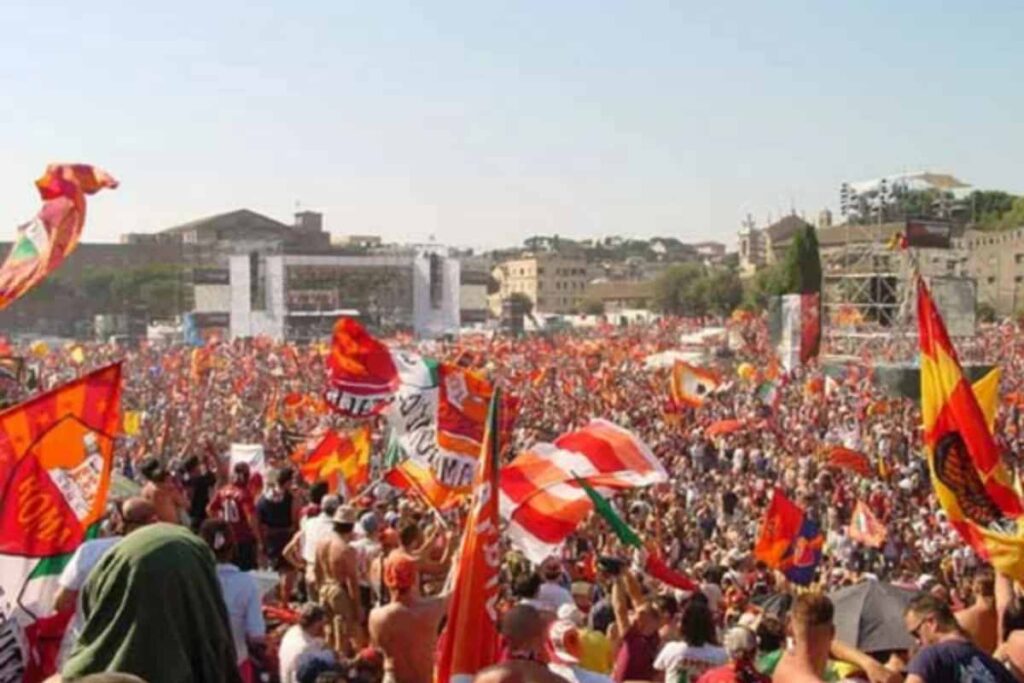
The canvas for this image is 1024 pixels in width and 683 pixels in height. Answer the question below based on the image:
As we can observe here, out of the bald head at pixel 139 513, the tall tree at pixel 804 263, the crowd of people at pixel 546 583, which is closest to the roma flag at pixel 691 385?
the crowd of people at pixel 546 583

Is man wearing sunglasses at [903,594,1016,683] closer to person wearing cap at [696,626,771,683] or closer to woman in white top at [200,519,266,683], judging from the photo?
person wearing cap at [696,626,771,683]

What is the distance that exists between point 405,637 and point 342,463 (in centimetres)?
949

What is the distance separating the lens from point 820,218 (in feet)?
505

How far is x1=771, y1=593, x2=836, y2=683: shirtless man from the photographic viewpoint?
4.24 meters

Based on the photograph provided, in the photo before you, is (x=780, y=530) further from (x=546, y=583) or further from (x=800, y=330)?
(x=800, y=330)

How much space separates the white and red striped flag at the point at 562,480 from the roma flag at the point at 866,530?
6.44 meters

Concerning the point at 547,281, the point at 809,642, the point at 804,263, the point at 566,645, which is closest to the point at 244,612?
the point at 566,645

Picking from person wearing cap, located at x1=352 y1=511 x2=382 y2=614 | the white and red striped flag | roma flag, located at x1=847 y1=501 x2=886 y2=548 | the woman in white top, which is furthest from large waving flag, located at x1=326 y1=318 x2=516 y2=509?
the woman in white top

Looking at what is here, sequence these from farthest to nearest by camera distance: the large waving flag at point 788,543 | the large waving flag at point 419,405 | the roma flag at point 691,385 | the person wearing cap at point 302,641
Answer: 1. the roma flag at point 691,385
2. the large waving flag at point 788,543
3. the large waving flag at point 419,405
4. the person wearing cap at point 302,641

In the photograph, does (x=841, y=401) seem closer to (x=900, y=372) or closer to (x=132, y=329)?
(x=900, y=372)

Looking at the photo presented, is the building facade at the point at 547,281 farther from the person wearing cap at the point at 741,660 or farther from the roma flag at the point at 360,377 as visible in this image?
the person wearing cap at the point at 741,660

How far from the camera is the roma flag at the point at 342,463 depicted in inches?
575

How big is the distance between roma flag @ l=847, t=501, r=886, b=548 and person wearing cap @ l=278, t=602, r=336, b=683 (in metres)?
10.2

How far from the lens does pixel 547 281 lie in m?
162
